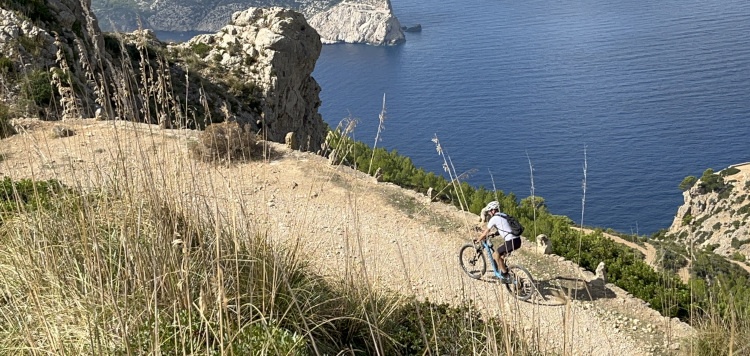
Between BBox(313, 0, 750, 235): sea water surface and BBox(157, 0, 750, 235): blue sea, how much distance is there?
8.2 inches

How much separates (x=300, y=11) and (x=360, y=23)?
15069 mm

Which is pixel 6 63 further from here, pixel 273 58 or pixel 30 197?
pixel 30 197

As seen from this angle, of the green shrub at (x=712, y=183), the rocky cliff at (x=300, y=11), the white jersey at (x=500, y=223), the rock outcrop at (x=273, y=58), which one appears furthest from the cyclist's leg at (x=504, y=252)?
the rocky cliff at (x=300, y=11)

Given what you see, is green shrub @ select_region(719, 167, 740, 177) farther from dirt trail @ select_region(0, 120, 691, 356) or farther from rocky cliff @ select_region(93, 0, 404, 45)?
rocky cliff @ select_region(93, 0, 404, 45)

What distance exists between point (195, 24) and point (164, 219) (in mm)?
131215

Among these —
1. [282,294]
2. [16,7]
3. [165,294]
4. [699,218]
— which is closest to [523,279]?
[282,294]

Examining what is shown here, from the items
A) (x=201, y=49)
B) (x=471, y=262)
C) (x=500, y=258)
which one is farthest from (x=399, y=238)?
(x=201, y=49)

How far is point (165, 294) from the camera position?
15.5ft

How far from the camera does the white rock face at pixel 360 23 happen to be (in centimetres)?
14088

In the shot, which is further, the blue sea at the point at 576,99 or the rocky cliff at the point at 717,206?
the blue sea at the point at 576,99

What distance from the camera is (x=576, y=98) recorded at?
87312 mm

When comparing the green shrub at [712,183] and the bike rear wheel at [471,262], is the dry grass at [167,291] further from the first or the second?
the green shrub at [712,183]

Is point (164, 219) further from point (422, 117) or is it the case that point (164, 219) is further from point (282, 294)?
point (422, 117)

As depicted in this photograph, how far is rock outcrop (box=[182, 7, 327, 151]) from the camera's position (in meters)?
28.6
